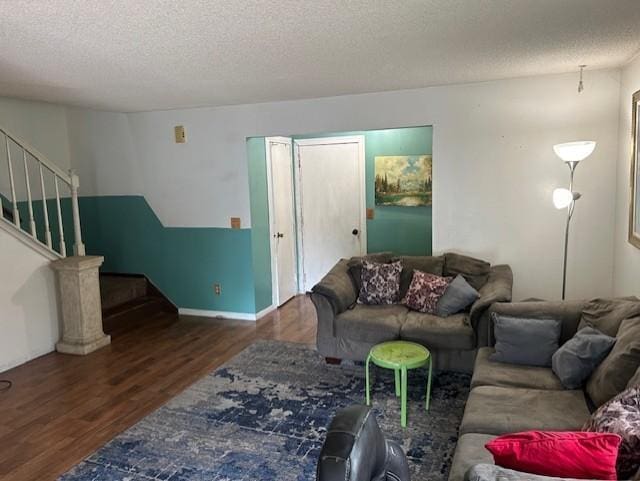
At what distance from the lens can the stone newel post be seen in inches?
180

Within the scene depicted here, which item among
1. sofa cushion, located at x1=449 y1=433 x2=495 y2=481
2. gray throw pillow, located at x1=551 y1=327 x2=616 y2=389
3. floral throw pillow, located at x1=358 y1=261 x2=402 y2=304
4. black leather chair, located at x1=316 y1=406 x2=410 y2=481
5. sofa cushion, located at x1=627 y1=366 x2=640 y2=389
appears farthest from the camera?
floral throw pillow, located at x1=358 y1=261 x2=402 y2=304

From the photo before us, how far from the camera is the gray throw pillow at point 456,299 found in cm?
392

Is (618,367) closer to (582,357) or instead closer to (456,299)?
(582,357)

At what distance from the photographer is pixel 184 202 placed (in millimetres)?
5660

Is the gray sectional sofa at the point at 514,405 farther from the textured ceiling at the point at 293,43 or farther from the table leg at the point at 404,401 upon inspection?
the textured ceiling at the point at 293,43

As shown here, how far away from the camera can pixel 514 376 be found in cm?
283

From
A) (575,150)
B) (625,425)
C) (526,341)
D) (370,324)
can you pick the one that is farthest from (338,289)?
(625,425)

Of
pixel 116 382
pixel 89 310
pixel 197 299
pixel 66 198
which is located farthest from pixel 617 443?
pixel 66 198

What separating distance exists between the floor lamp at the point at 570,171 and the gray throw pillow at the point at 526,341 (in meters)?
1.20

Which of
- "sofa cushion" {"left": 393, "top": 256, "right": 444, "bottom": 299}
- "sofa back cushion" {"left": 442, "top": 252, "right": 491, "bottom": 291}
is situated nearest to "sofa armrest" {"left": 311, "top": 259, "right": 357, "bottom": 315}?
"sofa cushion" {"left": 393, "top": 256, "right": 444, "bottom": 299}

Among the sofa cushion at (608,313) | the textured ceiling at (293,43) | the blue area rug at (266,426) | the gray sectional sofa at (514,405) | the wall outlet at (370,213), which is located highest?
the textured ceiling at (293,43)

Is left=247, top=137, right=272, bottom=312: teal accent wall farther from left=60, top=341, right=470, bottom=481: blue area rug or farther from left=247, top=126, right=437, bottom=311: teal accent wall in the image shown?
left=60, top=341, right=470, bottom=481: blue area rug

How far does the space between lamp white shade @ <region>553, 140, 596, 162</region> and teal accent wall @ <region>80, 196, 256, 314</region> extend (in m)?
3.19

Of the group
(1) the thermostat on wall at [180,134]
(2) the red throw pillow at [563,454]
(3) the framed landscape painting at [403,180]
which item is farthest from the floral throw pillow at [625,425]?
(1) the thermostat on wall at [180,134]
